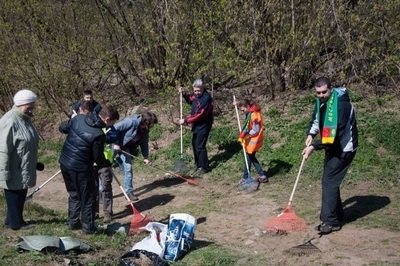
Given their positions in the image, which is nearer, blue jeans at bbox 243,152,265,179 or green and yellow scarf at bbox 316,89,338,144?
green and yellow scarf at bbox 316,89,338,144

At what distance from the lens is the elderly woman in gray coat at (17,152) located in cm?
670

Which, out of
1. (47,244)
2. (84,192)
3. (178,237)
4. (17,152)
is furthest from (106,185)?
(47,244)

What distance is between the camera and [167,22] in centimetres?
1241

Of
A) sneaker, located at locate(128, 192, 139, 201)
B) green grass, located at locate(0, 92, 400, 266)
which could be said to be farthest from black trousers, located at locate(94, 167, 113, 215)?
sneaker, located at locate(128, 192, 139, 201)

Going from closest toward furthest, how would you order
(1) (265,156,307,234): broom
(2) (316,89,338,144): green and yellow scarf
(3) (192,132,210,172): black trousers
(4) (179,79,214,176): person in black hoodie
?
(2) (316,89,338,144): green and yellow scarf, (1) (265,156,307,234): broom, (4) (179,79,214,176): person in black hoodie, (3) (192,132,210,172): black trousers

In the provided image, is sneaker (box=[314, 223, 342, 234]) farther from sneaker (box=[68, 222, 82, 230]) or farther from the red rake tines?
sneaker (box=[68, 222, 82, 230])

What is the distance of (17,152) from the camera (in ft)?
22.3

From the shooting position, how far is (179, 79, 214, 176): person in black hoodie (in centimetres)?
1027

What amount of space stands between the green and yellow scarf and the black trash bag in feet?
7.52

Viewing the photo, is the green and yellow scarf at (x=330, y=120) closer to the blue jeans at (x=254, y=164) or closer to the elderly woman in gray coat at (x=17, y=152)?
the blue jeans at (x=254, y=164)

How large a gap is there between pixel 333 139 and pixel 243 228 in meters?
1.86

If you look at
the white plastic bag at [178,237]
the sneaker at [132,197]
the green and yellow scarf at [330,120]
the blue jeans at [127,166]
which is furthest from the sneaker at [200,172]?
the green and yellow scarf at [330,120]

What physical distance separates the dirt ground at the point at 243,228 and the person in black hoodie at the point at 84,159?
1.40m

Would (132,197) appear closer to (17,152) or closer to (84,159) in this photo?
(84,159)
